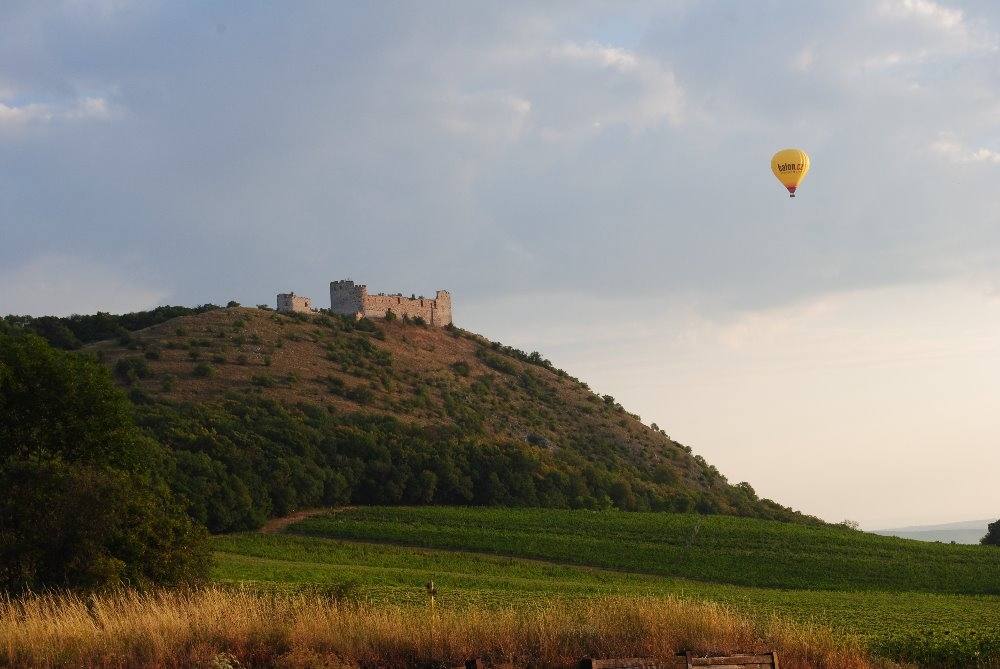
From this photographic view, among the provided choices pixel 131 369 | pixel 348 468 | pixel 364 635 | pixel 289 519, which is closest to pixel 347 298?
pixel 131 369

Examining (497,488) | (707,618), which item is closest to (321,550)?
(497,488)

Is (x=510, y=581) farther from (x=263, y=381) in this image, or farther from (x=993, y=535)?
(x=263, y=381)

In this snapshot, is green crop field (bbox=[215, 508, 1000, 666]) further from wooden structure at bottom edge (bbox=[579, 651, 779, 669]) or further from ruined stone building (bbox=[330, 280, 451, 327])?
ruined stone building (bbox=[330, 280, 451, 327])

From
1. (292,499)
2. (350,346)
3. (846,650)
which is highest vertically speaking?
(350,346)

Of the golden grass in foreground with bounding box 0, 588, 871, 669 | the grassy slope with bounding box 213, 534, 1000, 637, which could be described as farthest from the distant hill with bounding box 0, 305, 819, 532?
the golden grass in foreground with bounding box 0, 588, 871, 669

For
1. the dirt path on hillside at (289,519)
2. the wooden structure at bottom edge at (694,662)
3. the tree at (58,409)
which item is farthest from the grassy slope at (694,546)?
the wooden structure at bottom edge at (694,662)

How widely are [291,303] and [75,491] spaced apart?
8202 centimetres

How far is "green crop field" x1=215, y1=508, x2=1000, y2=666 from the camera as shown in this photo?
39344mm

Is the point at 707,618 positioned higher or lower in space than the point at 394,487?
lower

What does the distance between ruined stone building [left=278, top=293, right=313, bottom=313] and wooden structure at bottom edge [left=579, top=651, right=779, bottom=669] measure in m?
95.4

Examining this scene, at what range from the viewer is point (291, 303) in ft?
357

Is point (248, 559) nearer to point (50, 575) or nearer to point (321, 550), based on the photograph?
point (321, 550)

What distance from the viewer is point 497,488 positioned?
71.7 meters

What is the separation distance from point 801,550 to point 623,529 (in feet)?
29.9
